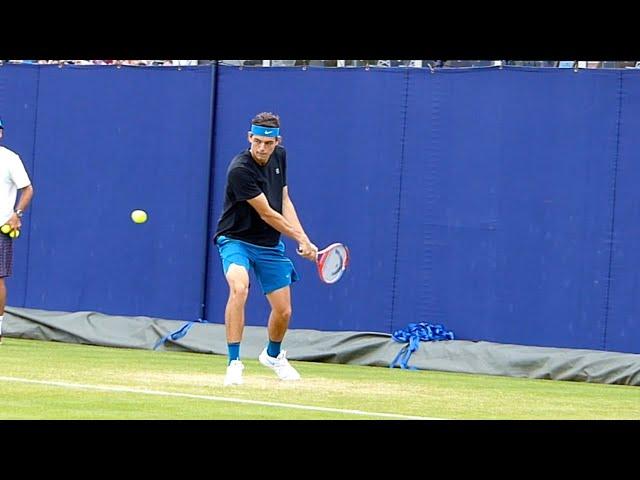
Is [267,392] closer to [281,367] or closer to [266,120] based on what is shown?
[281,367]

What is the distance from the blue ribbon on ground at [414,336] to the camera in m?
13.5

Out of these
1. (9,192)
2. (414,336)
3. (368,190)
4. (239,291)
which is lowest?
(414,336)

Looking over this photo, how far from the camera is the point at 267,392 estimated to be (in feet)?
33.0

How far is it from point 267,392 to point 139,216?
560 cm

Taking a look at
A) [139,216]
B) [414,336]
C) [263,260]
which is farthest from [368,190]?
[263,260]

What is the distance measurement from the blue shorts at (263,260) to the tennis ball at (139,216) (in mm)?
4431

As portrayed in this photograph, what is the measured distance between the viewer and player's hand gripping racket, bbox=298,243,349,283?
11164 millimetres

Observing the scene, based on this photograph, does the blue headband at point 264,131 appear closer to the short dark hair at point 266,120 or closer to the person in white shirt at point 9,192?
the short dark hair at point 266,120

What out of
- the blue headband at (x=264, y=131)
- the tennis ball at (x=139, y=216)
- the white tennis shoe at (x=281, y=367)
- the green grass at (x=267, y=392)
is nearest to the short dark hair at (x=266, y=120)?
the blue headband at (x=264, y=131)

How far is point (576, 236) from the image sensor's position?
13227mm

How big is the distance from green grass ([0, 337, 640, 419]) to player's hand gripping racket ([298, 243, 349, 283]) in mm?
796
